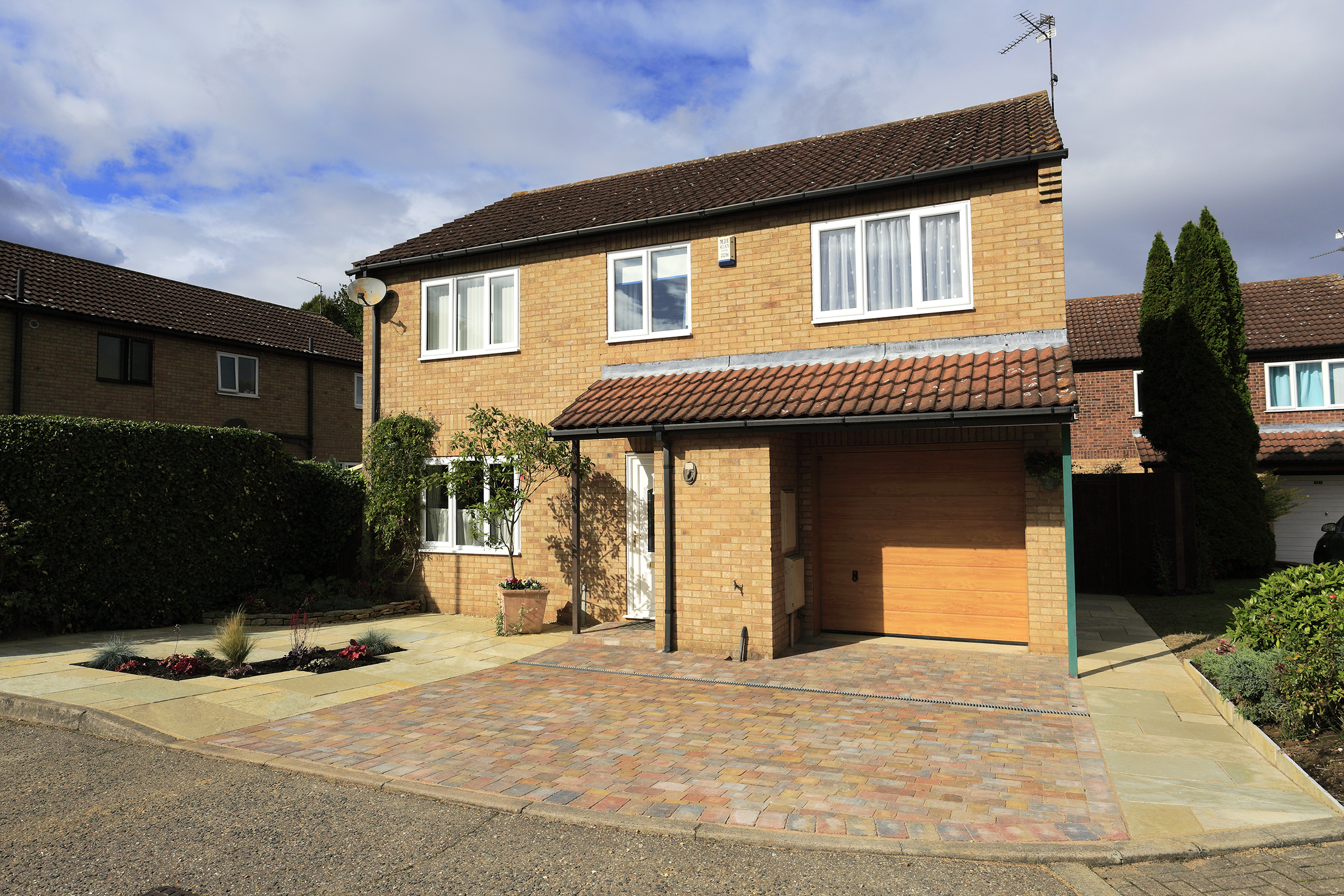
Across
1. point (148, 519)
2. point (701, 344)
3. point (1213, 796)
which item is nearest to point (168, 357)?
point (148, 519)

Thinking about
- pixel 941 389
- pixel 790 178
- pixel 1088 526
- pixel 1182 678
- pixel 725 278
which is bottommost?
pixel 1182 678

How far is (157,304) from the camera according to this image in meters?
21.1

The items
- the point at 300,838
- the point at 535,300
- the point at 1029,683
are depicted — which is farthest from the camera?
the point at 535,300

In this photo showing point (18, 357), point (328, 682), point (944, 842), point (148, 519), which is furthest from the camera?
point (18, 357)

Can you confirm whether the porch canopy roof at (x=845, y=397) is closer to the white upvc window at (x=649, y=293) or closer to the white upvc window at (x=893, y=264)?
the white upvc window at (x=893, y=264)

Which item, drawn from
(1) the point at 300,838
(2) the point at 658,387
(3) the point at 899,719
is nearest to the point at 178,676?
(1) the point at 300,838

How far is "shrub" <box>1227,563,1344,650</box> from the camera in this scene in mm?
6578

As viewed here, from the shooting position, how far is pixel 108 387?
1892 cm

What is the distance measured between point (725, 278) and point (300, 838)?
8.68 meters

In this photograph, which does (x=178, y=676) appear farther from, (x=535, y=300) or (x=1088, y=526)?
(x=1088, y=526)

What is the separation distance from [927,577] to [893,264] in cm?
414

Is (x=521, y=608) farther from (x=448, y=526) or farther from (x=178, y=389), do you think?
(x=178, y=389)

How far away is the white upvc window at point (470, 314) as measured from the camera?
12836 millimetres

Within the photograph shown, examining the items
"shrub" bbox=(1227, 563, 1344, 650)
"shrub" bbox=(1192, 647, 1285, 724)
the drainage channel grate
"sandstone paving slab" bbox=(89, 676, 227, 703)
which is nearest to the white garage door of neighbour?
"shrub" bbox=(1227, 563, 1344, 650)
